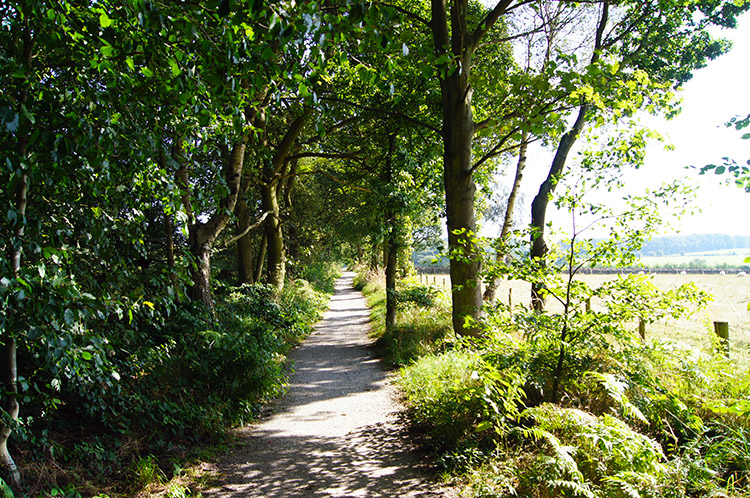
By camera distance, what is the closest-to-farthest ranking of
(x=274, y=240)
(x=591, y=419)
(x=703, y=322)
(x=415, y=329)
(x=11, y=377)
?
(x=11, y=377) → (x=591, y=419) → (x=703, y=322) → (x=415, y=329) → (x=274, y=240)

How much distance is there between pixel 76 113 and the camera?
276 cm

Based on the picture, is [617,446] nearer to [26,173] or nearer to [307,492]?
[307,492]

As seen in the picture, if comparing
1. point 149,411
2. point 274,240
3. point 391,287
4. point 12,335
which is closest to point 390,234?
point 391,287

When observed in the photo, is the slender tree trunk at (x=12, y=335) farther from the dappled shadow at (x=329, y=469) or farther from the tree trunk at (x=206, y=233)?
the tree trunk at (x=206, y=233)

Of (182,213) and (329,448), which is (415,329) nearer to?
(329,448)

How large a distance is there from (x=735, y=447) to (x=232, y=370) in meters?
5.55

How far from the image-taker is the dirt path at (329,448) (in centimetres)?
423

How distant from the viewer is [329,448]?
17.2 feet

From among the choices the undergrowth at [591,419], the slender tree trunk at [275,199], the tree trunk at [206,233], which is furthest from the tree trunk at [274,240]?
the undergrowth at [591,419]

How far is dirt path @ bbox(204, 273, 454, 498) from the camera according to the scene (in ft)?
13.9

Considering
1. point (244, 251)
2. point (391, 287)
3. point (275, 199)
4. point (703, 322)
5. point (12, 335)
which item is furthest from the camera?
point (275, 199)

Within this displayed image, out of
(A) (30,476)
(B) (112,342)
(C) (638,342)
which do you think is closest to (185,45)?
(B) (112,342)

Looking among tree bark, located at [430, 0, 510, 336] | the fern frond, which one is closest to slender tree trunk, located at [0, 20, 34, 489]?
the fern frond

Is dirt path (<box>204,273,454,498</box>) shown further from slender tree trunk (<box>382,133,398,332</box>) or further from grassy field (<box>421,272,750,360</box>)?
slender tree trunk (<box>382,133,398,332</box>)
